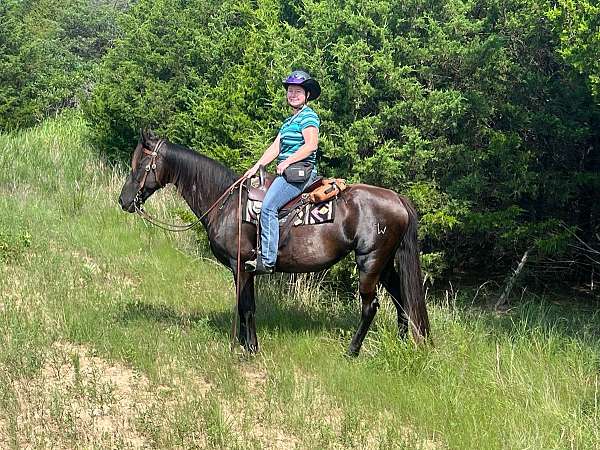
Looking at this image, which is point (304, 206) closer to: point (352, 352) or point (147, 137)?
point (352, 352)

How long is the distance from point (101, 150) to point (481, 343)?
12656mm

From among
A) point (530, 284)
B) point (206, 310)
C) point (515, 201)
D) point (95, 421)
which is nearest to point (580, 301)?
point (530, 284)

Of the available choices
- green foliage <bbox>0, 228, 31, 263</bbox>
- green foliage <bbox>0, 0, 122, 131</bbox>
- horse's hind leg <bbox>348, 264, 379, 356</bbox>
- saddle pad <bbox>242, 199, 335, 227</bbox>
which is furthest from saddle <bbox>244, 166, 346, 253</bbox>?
green foliage <bbox>0, 0, 122, 131</bbox>

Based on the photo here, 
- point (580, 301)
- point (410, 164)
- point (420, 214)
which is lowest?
point (580, 301)

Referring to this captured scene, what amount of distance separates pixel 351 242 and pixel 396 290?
0.85m

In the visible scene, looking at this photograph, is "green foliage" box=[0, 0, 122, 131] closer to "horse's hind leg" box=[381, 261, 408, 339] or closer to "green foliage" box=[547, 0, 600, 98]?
"horse's hind leg" box=[381, 261, 408, 339]

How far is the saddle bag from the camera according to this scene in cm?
626

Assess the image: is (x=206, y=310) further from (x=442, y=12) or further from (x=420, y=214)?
(x=442, y=12)

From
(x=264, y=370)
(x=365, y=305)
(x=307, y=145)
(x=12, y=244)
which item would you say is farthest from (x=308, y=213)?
(x=12, y=244)

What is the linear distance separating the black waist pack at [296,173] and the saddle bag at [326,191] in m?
0.19

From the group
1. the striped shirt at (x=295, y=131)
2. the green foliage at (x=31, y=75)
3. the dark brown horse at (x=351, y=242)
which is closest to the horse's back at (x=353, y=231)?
the dark brown horse at (x=351, y=242)

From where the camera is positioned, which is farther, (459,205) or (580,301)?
(580,301)

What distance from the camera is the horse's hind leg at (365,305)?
638 cm

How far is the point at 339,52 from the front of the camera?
858 centimetres
